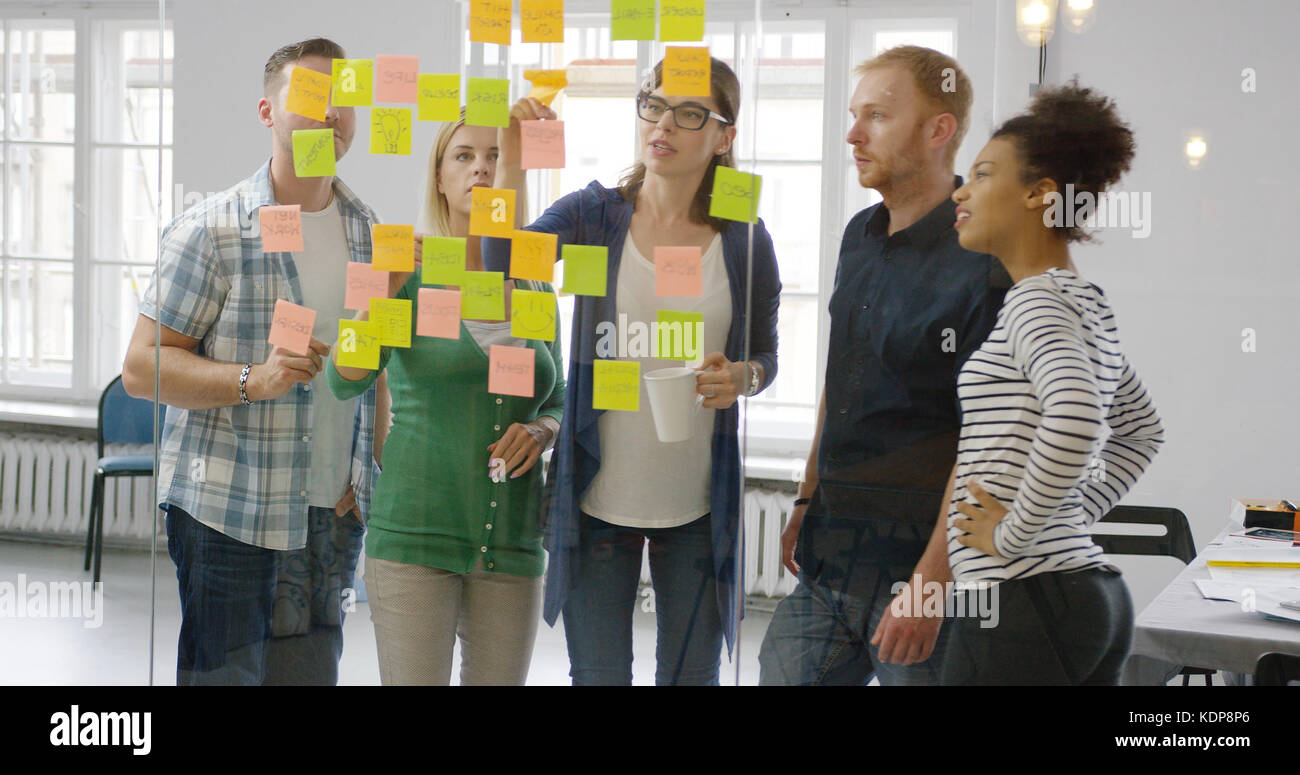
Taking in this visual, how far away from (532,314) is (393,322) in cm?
28

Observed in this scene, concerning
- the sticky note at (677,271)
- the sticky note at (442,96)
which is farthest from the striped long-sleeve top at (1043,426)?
the sticky note at (442,96)

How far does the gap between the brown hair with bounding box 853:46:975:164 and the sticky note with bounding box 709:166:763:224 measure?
348 millimetres

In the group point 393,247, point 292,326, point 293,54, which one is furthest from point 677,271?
point 293,54

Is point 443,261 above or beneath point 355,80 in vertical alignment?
beneath

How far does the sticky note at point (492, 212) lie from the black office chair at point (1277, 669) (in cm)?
149

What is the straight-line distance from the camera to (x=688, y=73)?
78.7 inches

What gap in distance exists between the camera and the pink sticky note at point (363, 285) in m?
2.11

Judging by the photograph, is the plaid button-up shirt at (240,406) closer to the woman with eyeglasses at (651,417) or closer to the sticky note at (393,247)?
the sticky note at (393,247)

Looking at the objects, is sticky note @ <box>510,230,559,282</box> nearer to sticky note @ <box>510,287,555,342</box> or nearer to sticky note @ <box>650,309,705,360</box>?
sticky note @ <box>510,287,555,342</box>

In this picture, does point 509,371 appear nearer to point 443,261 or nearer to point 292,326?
point 443,261

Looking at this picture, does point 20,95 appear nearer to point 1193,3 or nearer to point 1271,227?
point 1193,3

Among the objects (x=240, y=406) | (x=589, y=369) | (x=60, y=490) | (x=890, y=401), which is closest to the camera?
(x=890, y=401)

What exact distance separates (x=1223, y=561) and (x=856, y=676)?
2.42ft
